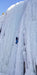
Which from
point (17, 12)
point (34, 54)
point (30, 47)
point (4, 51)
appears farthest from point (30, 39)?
point (17, 12)

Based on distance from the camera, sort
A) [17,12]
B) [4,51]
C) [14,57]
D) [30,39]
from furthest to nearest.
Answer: [17,12] → [4,51] → [14,57] → [30,39]

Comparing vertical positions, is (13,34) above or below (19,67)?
above

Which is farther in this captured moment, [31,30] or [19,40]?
[19,40]

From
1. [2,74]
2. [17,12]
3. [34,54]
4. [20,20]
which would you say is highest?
[17,12]

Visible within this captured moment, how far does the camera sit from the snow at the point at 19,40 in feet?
20.7

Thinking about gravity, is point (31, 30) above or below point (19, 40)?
above

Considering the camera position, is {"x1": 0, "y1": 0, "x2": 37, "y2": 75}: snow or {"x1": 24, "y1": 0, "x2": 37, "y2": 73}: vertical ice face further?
{"x1": 0, "y1": 0, "x2": 37, "y2": 75}: snow

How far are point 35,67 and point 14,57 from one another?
1771 millimetres

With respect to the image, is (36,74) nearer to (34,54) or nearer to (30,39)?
(34,54)

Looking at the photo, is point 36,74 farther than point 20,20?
No

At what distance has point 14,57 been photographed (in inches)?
286

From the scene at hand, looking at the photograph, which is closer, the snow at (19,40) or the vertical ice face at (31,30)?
the vertical ice face at (31,30)

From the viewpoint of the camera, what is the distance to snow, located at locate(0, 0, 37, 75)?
630cm

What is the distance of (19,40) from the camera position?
7.34 metres
